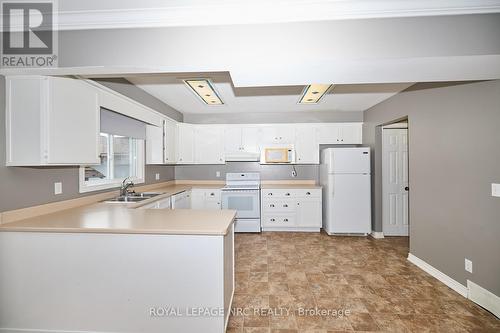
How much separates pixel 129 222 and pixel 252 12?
189 centimetres

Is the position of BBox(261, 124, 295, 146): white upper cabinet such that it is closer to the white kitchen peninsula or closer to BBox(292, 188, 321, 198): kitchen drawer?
BBox(292, 188, 321, 198): kitchen drawer

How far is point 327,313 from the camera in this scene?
2240 millimetres

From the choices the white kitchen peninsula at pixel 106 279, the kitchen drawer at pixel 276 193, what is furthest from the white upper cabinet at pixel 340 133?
the white kitchen peninsula at pixel 106 279

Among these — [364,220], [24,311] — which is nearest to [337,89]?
[364,220]

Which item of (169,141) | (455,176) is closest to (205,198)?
(169,141)

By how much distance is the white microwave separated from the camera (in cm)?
488

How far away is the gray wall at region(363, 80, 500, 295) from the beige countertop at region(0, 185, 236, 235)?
7.98ft

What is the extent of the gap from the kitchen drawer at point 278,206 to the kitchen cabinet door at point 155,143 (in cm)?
213

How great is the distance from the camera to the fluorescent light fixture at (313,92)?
3153 millimetres

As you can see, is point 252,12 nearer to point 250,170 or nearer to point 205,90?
point 205,90

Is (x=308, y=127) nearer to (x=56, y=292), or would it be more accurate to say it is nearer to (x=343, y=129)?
(x=343, y=129)

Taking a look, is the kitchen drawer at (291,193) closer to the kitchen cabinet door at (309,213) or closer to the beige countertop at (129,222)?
the kitchen cabinet door at (309,213)

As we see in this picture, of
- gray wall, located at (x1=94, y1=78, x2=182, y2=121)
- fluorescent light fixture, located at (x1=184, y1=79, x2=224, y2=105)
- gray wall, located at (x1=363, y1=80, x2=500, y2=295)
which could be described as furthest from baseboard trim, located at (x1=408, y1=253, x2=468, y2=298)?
gray wall, located at (x1=94, y1=78, x2=182, y2=121)

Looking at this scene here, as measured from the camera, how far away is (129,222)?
199cm
